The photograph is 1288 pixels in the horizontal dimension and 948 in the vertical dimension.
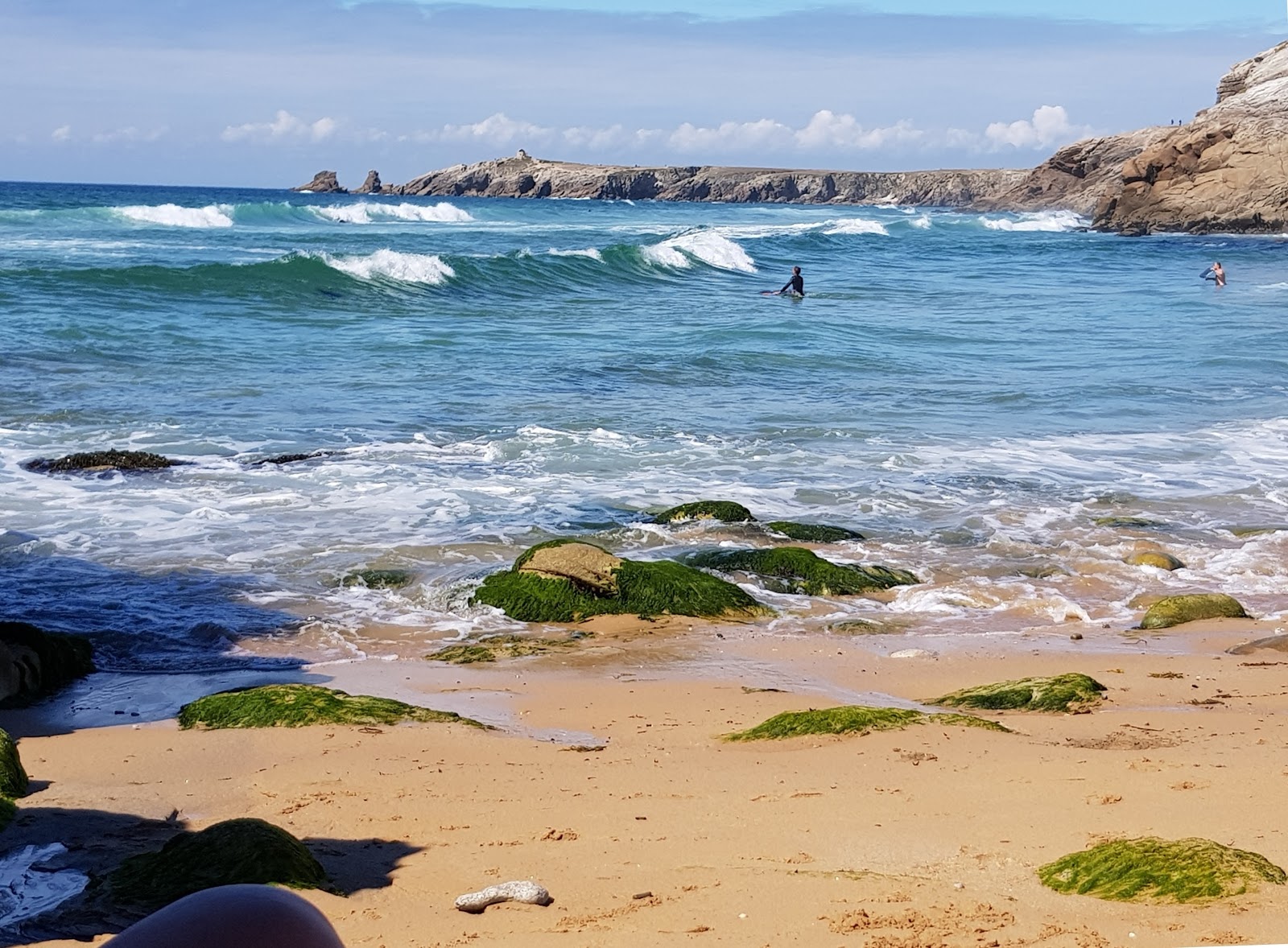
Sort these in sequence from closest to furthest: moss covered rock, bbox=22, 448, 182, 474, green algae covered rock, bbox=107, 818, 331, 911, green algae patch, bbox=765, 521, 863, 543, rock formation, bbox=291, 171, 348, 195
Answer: green algae covered rock, bbox=107, 818, 331, 911 < green algae patch, bbox=765, 521, 863, 543 < moss covered rock, bbox=22, 448, 182, 474 < rock formation, bbox=291, 171, 348, 195

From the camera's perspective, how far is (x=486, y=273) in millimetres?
33906

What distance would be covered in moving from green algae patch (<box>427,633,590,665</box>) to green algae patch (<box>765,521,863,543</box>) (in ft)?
9.30

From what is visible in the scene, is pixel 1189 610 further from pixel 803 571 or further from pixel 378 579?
pixel 378 579

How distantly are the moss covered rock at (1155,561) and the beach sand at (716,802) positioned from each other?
234 cm

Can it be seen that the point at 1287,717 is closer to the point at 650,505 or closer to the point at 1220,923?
the point at 1220,923

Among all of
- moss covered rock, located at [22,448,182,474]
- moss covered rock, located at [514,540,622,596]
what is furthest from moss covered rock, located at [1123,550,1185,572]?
moss covered rock, located at [22,448,182,474]

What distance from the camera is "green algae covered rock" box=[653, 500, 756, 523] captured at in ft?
37.1

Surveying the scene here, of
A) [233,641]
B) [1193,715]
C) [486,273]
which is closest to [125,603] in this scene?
[233,641]

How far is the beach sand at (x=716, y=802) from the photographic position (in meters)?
4.14

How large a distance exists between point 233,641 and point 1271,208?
192 feet

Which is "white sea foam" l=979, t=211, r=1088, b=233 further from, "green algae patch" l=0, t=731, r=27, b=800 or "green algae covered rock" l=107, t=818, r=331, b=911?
"green algae covered rock" l=107, t=818, r=331, b=911

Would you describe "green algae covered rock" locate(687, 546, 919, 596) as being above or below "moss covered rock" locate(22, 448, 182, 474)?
below

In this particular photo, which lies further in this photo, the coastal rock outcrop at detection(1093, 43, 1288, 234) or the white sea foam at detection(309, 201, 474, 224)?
the white sea foam at detection(309, 201, 474, 224)

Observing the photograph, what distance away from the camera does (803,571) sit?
9.84 metres
